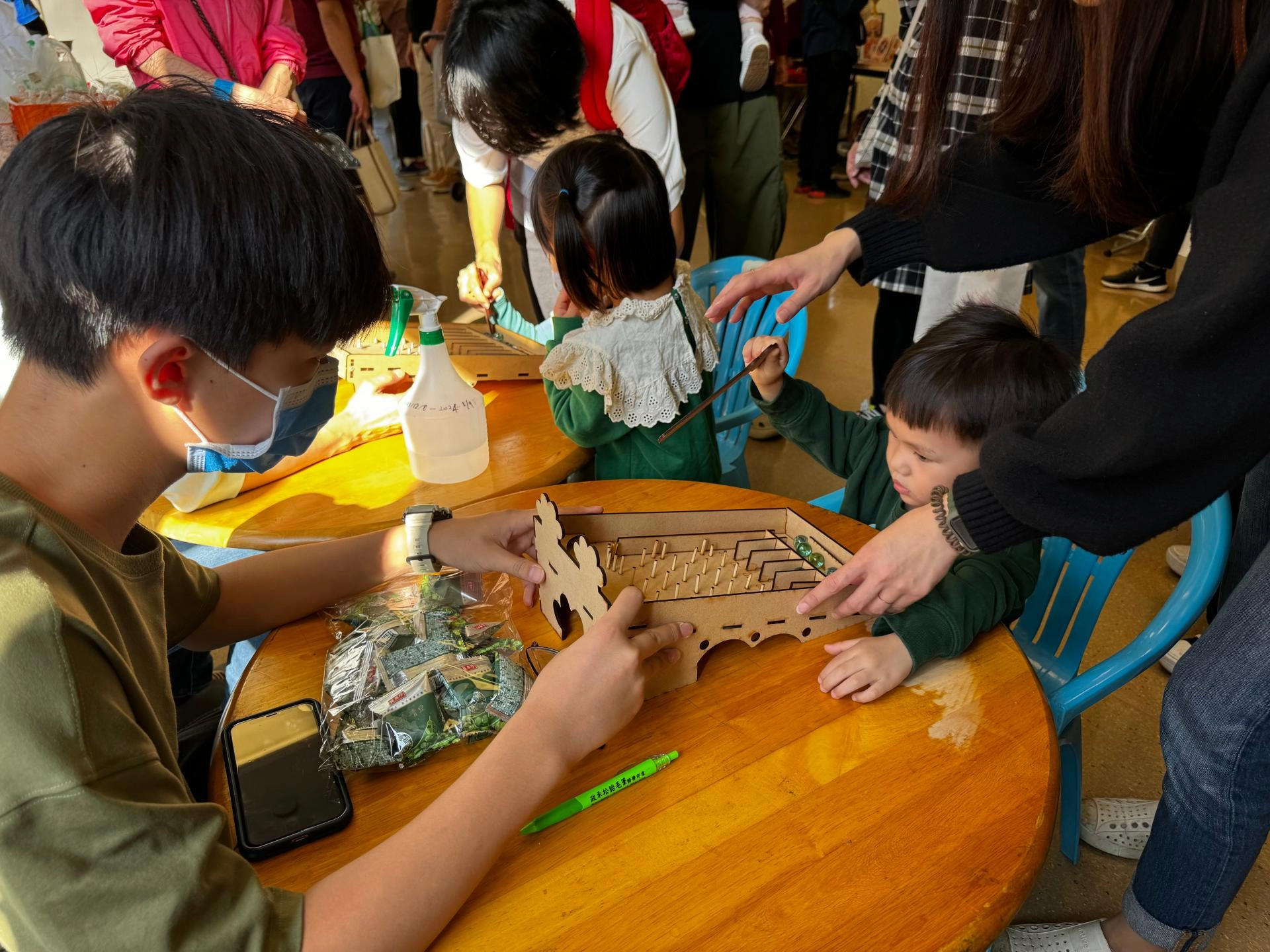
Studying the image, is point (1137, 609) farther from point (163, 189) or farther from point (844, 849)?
point (163, 189)

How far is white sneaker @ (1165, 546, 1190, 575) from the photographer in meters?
2.31

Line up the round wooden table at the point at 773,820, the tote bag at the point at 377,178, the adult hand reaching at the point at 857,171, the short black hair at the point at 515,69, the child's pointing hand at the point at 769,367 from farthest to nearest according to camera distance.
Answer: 1. the tote bag at the point at 377,178
2. the adult hand reaching at the point at 857,171
3. the short black hair at the point at 515,69
4. the child's pointing hand at the point at 769,367
5. the round wooden table at the point at 773,820

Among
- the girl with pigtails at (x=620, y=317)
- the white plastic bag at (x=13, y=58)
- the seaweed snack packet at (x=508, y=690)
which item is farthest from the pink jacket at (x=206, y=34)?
the seaweed snack packet at (x=508, y=690)

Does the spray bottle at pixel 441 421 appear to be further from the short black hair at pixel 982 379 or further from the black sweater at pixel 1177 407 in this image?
the black sweater at pixel 1177 407

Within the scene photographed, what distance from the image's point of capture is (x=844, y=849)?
2.44 feet

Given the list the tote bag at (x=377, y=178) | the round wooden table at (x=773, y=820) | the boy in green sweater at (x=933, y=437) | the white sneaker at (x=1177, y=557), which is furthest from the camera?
the tote bag at (x=377, y=178)

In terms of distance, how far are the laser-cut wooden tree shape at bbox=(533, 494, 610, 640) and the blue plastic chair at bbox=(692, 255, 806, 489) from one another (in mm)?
1107

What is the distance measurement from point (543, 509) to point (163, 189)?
52 cm

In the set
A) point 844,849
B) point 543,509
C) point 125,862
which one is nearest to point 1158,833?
point 844,849

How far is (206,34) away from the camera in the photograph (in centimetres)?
265

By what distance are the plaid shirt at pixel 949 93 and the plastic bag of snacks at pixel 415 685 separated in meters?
1.16

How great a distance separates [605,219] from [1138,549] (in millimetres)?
1875

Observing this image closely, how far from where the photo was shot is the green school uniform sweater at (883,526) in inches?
37.6

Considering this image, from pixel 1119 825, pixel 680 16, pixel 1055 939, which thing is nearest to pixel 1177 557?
pixel 1119 825
